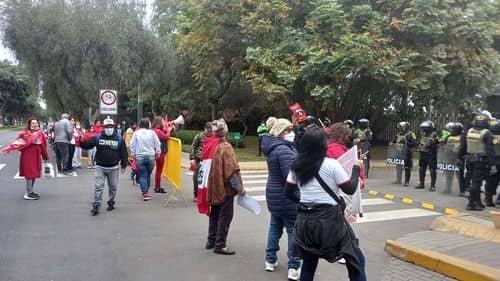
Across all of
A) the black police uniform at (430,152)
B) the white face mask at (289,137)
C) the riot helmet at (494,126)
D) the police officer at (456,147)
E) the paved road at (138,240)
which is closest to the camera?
the white face mask at (289,137)

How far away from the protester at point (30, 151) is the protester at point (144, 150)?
6.47 feet

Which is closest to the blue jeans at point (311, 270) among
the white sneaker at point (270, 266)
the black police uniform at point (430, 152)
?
the white sneaker at point (270, 266)

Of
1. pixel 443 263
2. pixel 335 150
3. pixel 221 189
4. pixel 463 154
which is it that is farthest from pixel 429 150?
pixel 335 150

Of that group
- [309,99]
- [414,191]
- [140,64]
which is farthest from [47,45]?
[414,191]

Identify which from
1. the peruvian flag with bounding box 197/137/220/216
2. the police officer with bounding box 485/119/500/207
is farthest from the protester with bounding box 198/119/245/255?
the police officer with bounding box 485/119/500/207

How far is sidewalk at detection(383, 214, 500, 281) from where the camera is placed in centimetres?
539

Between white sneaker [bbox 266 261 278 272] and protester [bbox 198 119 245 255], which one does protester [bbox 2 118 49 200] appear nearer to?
protester [bbox 198 119 245 255]

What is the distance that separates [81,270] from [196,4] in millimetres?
17207

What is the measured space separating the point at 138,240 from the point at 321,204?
3669 mm

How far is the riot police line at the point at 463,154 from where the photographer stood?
9328mm

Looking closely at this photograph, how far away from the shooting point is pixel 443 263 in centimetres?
559

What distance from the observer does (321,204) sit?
3965 millimetres

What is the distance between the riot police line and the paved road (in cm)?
138

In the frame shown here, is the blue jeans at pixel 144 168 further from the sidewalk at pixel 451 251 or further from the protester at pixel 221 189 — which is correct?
the sidewalk at pixel 451 251
